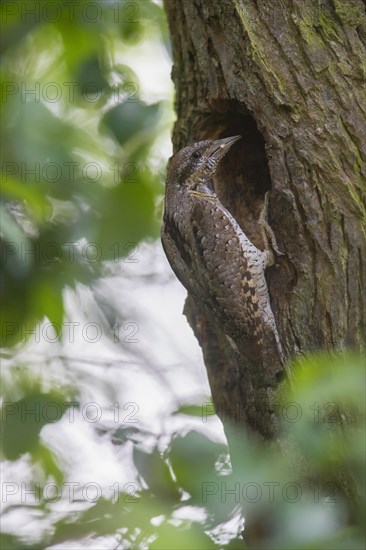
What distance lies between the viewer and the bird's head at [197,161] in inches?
174

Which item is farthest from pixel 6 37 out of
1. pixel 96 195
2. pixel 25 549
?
→ pixel 25 549

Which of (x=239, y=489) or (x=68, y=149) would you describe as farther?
(x=68, y=149)

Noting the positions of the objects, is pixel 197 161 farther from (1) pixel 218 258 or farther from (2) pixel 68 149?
(2) pixel 68 149

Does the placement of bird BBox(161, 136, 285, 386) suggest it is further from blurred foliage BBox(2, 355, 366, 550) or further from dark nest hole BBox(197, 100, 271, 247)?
blurred foliage BBox(2, 355, 366, 550)

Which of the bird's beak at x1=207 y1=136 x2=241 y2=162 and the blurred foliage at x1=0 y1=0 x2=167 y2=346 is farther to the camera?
the bird's beak at x1=207 y1=136 x2=241 y2=162

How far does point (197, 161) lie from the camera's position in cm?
449

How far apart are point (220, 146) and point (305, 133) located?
790mm

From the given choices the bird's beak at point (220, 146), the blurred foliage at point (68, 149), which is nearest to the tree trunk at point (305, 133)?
the bird's beak at point (220, 146)

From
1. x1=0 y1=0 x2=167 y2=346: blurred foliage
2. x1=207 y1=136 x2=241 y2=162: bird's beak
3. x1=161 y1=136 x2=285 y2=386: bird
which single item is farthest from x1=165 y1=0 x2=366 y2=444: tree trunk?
x1=0 y1=0 x2=167 y2=346: blurred foliage

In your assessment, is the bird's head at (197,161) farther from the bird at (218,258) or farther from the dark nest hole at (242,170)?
the dark nest hole at (242,170)

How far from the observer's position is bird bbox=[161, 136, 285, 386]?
13.4ft

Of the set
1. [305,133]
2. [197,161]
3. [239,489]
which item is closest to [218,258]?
[197,161]

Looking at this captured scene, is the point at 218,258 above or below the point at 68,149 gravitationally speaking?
below

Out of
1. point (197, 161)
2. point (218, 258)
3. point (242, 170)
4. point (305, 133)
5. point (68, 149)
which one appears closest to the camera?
point (305, 133)
